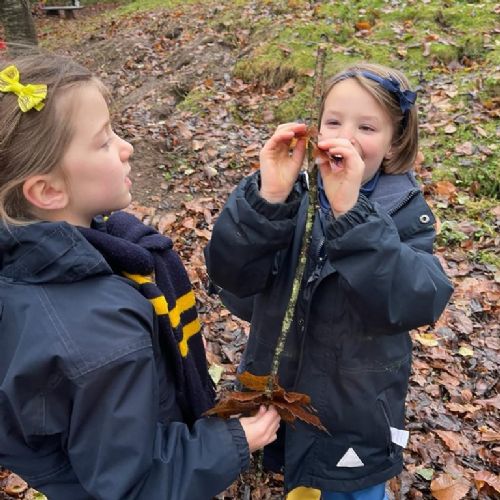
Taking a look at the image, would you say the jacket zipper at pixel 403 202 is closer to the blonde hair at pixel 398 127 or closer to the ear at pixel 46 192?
the blonde hair at pixel 398 127

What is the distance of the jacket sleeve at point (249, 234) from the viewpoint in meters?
1.75

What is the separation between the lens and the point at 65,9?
18.8 m

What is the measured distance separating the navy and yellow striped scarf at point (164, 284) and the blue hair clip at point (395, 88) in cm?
105

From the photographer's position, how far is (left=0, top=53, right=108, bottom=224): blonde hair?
4.96 ft

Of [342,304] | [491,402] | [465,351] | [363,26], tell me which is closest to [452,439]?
[491,402]

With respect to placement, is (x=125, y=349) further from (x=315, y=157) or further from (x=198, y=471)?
(x=315, y=157)

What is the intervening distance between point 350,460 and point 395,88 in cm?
155

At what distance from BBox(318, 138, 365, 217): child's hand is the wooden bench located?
20.3 meters

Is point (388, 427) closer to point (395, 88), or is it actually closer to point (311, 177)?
point (311, 177)

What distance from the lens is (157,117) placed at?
7711 millimetres

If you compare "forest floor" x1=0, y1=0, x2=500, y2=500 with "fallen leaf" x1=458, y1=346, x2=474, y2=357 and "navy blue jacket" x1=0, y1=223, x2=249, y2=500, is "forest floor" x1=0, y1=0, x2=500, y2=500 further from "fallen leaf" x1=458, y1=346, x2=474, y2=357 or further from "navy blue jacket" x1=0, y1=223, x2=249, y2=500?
"navy blue jacket" x1=0, y1=223, x2=249, y2=500

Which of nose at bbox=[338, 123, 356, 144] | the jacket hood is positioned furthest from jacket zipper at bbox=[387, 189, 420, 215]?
the jacket hood

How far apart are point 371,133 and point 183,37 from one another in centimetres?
1028

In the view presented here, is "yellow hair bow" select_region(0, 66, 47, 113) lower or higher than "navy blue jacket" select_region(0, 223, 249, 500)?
higher
